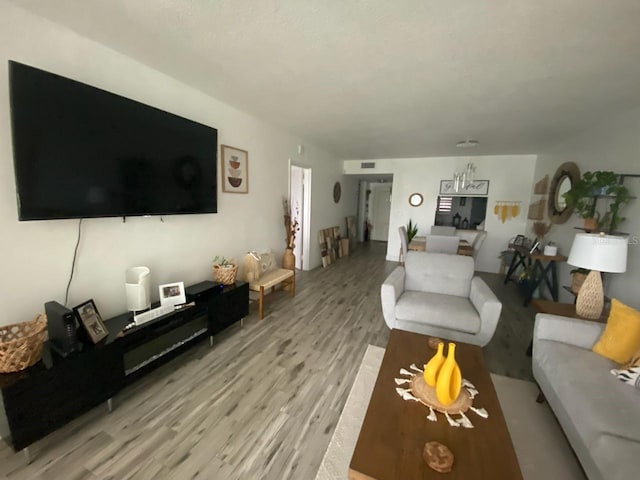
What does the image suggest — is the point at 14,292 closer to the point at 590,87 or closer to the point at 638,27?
the point at 638,27

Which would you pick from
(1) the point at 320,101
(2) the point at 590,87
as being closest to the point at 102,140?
(1) the point at 320,101

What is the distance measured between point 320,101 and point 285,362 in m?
2.55

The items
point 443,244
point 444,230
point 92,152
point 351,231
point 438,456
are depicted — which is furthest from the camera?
point 351,231

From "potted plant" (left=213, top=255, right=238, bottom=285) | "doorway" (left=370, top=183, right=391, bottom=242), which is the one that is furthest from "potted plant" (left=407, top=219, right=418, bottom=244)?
"potted plant" (left=213, top=255, right=238, bottom=285)

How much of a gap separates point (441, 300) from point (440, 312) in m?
0.24

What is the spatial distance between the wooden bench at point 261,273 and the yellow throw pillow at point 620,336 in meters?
2.82

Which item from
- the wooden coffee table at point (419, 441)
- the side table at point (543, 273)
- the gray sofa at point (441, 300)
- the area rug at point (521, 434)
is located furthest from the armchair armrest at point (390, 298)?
the side table at point (543, 273)

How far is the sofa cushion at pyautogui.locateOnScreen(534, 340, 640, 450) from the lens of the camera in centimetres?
116

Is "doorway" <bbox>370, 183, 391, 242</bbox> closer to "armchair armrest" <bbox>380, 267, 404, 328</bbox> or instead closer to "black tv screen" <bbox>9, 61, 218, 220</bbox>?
"armchair armrest" <bbox>380, 267, 404, 328</bbox>

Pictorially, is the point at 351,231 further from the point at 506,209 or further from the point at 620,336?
the point at 620,336

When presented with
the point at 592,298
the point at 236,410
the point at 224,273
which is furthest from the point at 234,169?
the point at 592,298

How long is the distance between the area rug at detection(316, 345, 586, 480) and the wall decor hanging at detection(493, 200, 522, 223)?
413cm

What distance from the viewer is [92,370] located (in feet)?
4.93

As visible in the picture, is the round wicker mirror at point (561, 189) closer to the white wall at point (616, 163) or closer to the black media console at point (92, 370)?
the white wall at point (616, 163)
